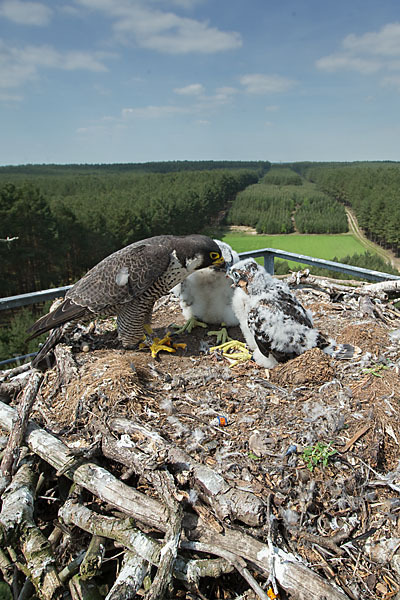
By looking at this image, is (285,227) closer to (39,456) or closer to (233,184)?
(39,456)

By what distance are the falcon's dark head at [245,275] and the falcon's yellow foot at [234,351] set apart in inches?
19.1

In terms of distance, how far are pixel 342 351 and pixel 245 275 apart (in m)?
1.05

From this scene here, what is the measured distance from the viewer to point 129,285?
10.3 feet

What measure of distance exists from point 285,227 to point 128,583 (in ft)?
96.2

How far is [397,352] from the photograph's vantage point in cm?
327

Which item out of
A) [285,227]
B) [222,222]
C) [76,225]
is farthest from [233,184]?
[76,225]

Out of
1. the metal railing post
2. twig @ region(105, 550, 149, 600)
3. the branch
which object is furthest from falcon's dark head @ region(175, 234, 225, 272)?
twig @ region(105, 550, 149, 600)

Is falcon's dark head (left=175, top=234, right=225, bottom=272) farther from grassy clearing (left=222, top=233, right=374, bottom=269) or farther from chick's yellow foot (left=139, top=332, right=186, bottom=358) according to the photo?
grassy clearing (left=222, top=233, right=374, bottom=269)

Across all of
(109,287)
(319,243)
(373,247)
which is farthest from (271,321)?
(373,247)

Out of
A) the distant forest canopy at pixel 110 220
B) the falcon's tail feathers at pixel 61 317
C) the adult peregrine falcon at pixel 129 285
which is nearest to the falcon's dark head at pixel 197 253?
the adult peregrine falcon at pixel 129 285

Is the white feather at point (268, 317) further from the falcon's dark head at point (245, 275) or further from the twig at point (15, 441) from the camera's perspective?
the twig at point (15, 441)

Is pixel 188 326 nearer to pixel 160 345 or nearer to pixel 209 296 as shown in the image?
pixel 209 296

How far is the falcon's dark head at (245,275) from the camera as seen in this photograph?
11.6ft

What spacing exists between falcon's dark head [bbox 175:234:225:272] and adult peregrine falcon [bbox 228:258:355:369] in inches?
9.7
